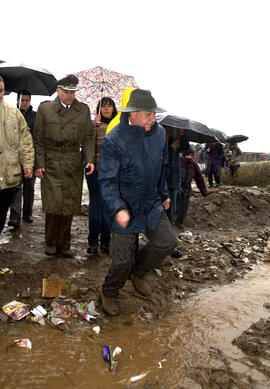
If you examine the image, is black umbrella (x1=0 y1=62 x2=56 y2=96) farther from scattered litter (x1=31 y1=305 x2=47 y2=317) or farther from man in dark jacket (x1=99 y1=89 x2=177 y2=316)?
scattered litter (x1=31 y1=305 x2=47 y2=317)

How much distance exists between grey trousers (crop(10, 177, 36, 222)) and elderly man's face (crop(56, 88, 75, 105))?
1.88 metres

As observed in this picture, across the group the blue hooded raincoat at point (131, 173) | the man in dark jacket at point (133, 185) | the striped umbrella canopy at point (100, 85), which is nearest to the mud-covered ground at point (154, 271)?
the man in dark jacket at point (133, 185)

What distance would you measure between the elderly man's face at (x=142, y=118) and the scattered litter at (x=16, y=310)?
2013mm

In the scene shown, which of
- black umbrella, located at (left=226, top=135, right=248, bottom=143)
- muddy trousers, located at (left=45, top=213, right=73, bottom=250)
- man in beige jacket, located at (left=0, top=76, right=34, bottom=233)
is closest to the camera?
man in beige jacket, located at (left=0, top=76, right=34, bottom=233)

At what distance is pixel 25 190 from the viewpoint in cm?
544

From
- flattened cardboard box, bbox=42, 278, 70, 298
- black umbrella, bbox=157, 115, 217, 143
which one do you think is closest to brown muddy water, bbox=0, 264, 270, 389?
flattened cardboard box, bbox=42, 278, 70, 298

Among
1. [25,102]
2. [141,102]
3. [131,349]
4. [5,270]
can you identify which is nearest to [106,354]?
[131,349]

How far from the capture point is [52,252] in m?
4.14

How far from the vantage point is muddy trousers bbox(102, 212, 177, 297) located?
2842 mm

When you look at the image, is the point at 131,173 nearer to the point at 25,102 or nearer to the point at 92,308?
the point at 92,308

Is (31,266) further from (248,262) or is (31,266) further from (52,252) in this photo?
(248,262)

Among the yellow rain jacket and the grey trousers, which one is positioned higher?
the yellow rain jacket

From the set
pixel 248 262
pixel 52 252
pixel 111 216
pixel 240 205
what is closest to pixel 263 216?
pixel 240 205

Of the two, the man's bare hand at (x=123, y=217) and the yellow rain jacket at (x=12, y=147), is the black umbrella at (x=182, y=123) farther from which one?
the man's bare hand at (x=123, y=217)
